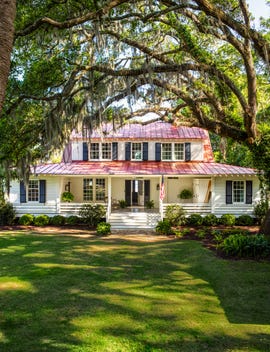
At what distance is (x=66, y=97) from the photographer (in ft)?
35.8

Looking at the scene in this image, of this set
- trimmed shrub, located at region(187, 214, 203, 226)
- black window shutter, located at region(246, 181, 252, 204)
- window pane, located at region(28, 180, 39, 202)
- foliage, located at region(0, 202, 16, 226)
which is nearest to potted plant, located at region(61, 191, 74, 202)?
window pane, located at region(28, 180, 39, 202)

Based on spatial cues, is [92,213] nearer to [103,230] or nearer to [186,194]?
[103,230]

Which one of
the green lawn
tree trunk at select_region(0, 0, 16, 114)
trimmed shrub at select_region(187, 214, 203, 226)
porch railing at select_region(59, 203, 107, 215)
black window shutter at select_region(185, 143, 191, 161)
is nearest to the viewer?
tree trunk at select_region(0, 0, 16, 114)

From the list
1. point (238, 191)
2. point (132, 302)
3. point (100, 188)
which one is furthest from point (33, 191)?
point (132, 302)

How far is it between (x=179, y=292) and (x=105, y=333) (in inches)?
106

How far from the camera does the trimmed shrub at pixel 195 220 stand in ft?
63.4

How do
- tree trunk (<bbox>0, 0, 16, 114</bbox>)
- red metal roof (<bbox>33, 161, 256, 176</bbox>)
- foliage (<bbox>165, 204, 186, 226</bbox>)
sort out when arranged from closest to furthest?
tree trunk (<bbox>0, 0, 16, 114</bbox>)
foliage (<bbox>165, 204, 186, 226</bbox>)
red metal roof (<bbox>33, 161, 256, 176</bbox>)

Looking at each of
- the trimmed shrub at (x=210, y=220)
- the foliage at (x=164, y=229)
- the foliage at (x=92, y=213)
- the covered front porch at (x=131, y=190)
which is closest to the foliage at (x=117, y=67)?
the foliage at (x=164, y=229)

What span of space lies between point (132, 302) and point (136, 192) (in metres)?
17.2

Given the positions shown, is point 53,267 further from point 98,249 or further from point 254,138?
point 254,138

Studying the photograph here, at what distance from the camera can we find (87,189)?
23734 mm

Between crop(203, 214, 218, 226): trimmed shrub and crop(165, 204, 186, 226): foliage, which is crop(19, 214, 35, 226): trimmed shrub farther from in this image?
crop(203, 214, 218, 226): trimmed shrub

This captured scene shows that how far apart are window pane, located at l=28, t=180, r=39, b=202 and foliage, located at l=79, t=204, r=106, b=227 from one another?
10.8 feet

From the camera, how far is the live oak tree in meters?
9.11
